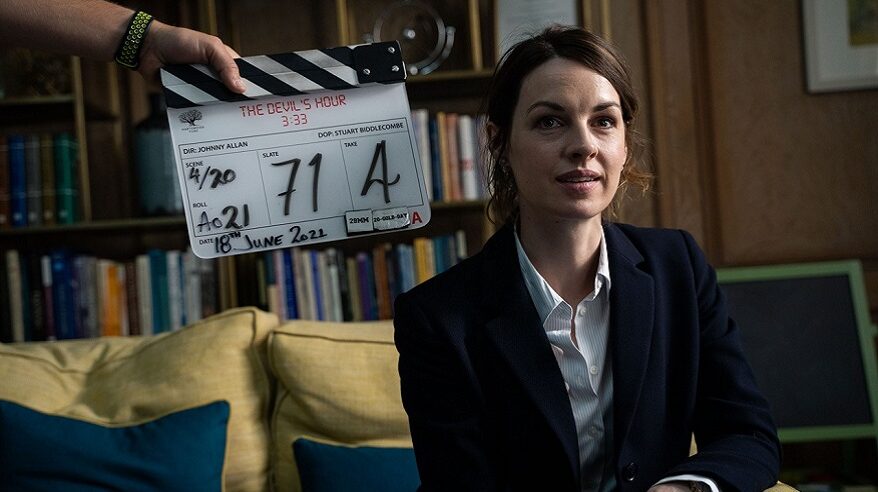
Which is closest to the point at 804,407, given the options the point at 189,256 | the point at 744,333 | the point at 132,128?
the point at 744,333

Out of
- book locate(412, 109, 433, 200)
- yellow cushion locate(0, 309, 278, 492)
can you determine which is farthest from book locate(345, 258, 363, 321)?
yellow cushion locate(0, 309, 278, 492)

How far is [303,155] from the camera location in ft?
4.00

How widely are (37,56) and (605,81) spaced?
6.98 feet

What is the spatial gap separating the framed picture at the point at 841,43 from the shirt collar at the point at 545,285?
5.62 feet

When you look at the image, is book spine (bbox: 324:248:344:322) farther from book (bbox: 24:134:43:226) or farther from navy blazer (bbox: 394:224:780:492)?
navy blazer (bbox: 394:224:780:492)

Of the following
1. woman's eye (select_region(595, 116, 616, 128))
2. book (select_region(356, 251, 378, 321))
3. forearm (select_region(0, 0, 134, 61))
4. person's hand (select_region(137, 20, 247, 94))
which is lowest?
book (select_region(356, 251, 378, 321))

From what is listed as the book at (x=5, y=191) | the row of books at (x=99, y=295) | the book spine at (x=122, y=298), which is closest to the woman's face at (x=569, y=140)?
the row of books at (x=99, y=295)

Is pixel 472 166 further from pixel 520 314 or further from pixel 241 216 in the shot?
pixel 241 216

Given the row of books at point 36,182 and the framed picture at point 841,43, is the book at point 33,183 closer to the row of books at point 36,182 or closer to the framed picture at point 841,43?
the row of books at point 36,182

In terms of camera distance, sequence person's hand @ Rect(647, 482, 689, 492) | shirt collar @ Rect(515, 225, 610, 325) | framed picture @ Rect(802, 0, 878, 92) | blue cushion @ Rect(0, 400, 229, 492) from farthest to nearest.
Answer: framed picture @ Rect(802, 0, 878, 92) < blue cushion @ Rect(0, 400, 229, 492) < shirt collar @ Rect(515, 225, 610, 325) < person's hand @ Rect(647, 482, 689, 492)

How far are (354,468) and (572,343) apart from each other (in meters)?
0.67

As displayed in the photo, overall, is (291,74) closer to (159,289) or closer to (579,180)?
(579,180)

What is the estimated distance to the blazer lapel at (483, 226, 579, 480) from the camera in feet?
4.37

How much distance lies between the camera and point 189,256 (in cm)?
268
